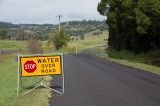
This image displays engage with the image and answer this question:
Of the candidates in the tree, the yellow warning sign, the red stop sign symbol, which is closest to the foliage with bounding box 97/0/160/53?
the yellow warning sign

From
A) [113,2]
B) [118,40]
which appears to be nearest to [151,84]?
[113,2]

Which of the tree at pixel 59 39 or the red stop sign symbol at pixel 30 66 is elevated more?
the red stop sign symbol at pixel 30 66

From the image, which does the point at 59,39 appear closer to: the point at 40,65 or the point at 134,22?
the point at 134,22

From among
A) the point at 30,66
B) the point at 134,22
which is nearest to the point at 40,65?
the point at 30,66

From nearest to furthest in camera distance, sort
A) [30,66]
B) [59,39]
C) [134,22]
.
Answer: [30,66]
[134,22]
[59,39]

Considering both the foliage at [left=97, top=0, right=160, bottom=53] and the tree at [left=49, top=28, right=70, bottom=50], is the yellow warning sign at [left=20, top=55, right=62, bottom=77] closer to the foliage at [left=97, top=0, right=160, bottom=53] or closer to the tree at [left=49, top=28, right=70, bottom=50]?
the foliage at [left=97, top=0, right=160, bottom=53]

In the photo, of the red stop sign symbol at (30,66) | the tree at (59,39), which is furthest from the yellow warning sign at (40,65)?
the tree at (59,39)

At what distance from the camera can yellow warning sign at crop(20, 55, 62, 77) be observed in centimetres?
1714

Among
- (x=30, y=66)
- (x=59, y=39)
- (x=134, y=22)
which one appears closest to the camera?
(x=30, y=66)

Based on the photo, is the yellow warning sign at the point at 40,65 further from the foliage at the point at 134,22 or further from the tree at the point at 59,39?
the tree at the point at 59,39

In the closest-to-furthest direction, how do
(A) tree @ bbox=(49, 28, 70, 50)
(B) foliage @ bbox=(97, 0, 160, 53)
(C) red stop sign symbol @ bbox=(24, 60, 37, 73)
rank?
(C) red stop sign symbol @ bbox=(24, 60, 37, 73), (B) foliage @ bbox=(97, 0, 160, 53), (A) tree @ bbox=(49, 28, 70, 50)

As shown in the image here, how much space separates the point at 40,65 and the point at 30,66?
382mm

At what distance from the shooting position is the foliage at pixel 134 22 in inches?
1766

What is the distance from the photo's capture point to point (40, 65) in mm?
17219
